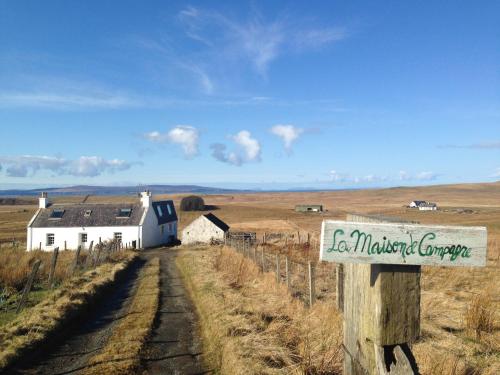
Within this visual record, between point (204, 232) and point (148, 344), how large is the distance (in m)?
35.8

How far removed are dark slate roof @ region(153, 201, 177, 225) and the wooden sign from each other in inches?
1818

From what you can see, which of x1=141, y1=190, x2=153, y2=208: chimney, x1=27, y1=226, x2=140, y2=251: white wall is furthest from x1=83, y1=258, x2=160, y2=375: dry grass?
x1=141, y1=190, x2=153, y2=208: chimney

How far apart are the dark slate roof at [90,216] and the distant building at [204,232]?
5.31 m

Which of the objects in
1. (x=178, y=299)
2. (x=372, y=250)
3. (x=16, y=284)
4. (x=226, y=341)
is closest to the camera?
(x=372, y=250)

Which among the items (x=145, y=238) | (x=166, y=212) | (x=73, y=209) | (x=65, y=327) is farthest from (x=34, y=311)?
(x=166, y=212)

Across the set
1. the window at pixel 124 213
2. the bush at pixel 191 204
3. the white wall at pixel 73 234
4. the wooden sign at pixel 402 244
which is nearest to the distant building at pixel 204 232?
the white wall at pixel 73 234

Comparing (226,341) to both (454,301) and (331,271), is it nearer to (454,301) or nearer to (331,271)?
(454,301)

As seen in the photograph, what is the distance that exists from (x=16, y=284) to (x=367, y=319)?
1717 centimetres

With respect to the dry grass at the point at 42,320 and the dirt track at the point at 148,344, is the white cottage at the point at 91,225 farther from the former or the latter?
the dirt track at the point at 148,344

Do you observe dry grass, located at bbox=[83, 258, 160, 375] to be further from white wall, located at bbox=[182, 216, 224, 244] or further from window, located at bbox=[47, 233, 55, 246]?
window, located at bbox=[47, 233, 55, 246]

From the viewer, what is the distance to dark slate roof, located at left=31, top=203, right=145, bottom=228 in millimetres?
44375

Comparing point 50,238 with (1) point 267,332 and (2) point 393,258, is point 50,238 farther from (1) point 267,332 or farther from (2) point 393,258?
(2) point 393,258

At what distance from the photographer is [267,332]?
8.09 m

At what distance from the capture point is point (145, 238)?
146 feet
